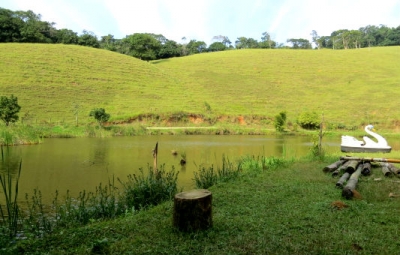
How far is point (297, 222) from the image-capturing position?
5.88m

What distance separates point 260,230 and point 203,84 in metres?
60.1

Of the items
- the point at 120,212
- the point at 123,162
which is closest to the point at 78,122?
the point at 123,162

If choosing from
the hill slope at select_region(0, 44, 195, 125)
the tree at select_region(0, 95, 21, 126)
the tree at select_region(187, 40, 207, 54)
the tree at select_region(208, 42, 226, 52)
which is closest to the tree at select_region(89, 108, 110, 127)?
the hill slope at select_region(0, 44, 195, 125)

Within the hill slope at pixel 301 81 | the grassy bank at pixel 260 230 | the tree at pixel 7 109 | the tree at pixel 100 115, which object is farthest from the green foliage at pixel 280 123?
the grassy bank at pixel 260 230

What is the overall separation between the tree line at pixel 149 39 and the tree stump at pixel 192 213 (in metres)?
82.9

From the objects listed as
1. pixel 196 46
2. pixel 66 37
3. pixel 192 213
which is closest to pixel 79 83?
pixel 66 37

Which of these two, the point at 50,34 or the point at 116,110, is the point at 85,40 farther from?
the point at 116,110

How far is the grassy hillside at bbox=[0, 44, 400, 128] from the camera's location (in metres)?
48.9

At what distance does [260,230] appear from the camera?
5.48 meters

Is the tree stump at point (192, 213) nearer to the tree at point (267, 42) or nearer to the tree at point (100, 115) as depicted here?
the tree at point (100, 115)

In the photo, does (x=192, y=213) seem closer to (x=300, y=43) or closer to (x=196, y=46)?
(x=196, y=46)

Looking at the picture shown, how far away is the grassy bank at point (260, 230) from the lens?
4.75 meters

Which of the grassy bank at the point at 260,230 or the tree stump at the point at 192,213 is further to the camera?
the tree stump at the point at 192,213

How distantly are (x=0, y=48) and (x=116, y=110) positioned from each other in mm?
30229
